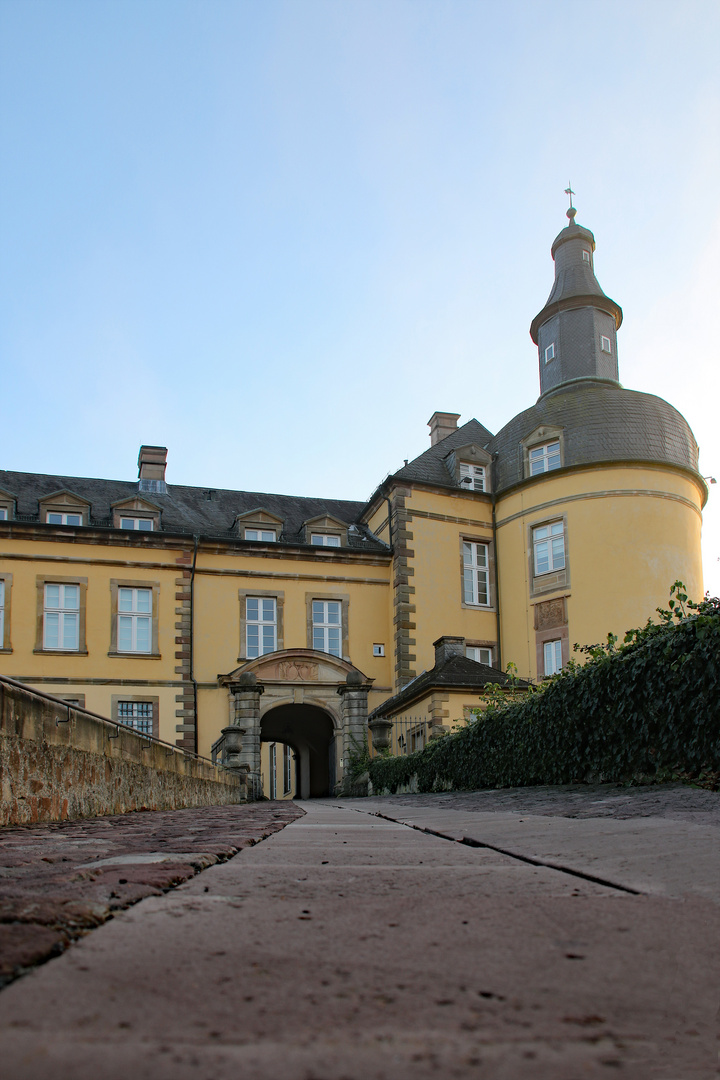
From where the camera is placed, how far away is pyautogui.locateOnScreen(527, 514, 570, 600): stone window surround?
27.9 meters

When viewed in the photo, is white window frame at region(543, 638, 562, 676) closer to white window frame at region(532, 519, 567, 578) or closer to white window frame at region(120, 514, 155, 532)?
white window frame at region(532, 519, 567, 578)

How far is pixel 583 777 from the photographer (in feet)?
33.2

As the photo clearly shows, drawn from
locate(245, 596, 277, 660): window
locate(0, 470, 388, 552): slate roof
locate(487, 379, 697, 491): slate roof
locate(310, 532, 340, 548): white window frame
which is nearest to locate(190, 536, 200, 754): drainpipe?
locate(0, 470, 388, 552): slate roof

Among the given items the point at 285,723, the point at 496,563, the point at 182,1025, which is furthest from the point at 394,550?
the point at 182,1025

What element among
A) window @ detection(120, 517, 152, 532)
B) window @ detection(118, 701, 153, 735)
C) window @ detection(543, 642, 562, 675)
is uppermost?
window @ detection(120, 517, 152, 532)

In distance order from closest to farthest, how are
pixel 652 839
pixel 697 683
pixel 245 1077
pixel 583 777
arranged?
1. pixel 245 1077
2. pixel 652 839
3. pixel 697 683
4. pixel 583 777

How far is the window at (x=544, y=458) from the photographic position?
2955 centimetres

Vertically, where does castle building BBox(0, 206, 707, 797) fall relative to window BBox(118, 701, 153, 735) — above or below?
above

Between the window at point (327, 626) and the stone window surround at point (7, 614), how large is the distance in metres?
8.73

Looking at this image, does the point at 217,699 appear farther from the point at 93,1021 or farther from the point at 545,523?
the point at 93,1021

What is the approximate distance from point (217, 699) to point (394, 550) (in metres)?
6.92

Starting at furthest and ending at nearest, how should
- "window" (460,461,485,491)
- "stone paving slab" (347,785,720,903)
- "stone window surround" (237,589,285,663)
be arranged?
"window" (460,461,485,491) < "stone window surround" (237,589,285,663) < "stone paving slab" (347,785,720,903)

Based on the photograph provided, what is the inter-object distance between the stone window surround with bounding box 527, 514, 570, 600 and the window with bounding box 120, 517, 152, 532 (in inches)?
456

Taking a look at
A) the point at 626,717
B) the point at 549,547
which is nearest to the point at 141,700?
the point at 549,547
